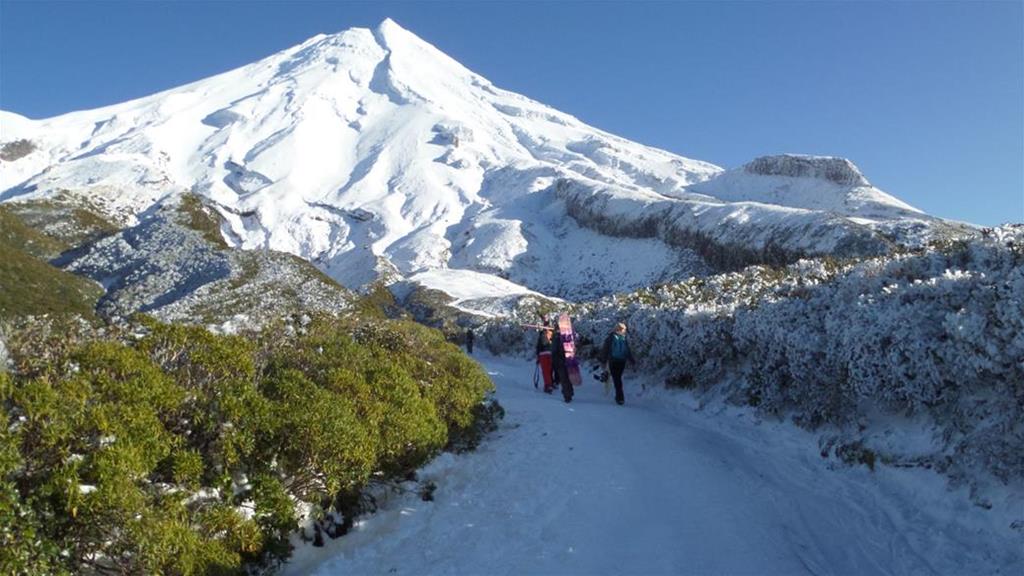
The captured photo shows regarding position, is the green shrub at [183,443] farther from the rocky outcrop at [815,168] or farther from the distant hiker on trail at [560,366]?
the rocky outcrop at [815,168]

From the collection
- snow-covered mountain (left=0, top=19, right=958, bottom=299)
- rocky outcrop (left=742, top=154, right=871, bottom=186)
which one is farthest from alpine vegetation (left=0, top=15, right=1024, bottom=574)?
rocky outcrop (left=742, top=154, right=871, bottom=186)

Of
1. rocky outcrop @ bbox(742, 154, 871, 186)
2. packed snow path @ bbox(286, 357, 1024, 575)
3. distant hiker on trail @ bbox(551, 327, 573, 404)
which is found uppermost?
rocky outcrop @ bbox(742, 154, 871, 186)

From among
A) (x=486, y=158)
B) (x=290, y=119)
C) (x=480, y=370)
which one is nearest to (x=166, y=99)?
(x=290, y=119)

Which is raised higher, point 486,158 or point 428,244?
point 486,158

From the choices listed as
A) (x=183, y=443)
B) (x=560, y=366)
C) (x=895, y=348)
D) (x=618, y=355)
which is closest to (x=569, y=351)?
(x=560, y=366)

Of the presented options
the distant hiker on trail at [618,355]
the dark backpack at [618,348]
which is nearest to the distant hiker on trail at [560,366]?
the distant hiker on trail at [618,355]

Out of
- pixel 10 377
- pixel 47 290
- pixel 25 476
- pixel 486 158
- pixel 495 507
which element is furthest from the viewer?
pixel 486 158

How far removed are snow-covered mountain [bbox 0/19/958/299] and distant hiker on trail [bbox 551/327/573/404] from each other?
22.5m

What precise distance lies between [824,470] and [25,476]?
6.92 metres

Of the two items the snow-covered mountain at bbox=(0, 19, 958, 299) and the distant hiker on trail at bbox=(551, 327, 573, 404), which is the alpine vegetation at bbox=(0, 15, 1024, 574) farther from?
the snow-covered mountain at bbox=(0, 19, 958, 299)

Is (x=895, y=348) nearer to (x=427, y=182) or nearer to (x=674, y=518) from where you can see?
(x=674, y=518)

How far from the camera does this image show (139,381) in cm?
450

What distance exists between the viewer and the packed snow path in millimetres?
5051

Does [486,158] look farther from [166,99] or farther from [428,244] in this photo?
[166,99]
